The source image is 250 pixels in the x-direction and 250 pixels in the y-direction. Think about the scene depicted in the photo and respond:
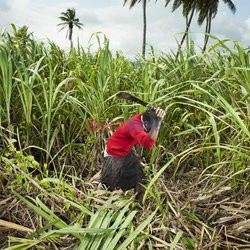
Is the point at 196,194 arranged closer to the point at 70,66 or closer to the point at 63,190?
the point at 63,190

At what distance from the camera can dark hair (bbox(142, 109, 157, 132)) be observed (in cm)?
107

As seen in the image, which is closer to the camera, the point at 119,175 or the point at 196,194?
the point at 119,175

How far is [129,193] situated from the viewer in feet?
4.57

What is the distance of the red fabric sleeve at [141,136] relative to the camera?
1.07 metres

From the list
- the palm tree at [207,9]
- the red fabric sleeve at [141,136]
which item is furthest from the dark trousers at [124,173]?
the palm tree at [207,9]

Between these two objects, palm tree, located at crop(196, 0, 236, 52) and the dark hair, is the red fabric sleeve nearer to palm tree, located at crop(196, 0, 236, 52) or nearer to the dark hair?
the dark hair

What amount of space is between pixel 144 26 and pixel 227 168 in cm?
2260

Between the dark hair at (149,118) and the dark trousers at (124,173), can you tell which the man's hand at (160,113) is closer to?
the dark hair at (149,118)

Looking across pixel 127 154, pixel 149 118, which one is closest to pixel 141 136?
pixel 149 118

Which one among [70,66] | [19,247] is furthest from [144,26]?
[19,247]

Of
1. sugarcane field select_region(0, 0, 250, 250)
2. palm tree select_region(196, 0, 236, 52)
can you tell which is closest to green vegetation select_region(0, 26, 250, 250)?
sugarcane field select_region(0, 0, 250, 250)

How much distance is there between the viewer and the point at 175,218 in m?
1.24

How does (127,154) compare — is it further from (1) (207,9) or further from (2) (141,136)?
(1) (207,9)

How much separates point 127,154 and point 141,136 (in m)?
0.17
